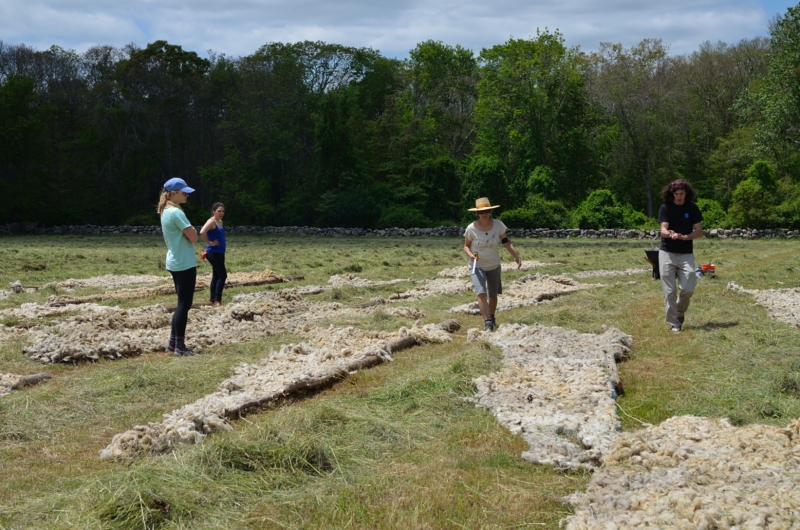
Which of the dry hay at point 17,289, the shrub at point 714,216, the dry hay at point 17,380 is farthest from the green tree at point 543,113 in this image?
the dry hay at point 17,380

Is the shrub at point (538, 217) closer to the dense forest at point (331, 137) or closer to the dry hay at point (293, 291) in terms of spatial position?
the dense forest at point (331, 137)

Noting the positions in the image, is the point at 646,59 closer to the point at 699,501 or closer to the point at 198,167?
the point at 198,167

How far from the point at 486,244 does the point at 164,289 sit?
835 centimetres

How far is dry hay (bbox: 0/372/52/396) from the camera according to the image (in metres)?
8.65

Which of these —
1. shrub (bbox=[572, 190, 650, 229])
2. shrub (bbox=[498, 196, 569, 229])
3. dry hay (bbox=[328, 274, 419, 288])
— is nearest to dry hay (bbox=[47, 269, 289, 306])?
dry hay (bbox=[328, 274, 419, 288])

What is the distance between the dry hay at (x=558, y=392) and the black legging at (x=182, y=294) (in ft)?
13.2

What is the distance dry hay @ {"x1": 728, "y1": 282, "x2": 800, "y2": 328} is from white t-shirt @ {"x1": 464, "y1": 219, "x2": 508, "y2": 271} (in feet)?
14.5

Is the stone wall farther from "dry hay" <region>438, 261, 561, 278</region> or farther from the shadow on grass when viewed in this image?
the shadow on grass

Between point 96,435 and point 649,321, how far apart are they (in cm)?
871

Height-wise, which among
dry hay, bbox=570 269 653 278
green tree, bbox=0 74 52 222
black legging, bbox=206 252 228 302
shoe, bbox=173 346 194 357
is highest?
green tree, bbox=0 74 52 222

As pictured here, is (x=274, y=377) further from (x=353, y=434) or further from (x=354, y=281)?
(x=354, y=281)

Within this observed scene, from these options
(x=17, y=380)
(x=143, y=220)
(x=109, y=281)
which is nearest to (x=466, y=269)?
(x=109, y=281)

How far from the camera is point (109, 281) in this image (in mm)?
19984

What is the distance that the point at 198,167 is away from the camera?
5947 centimetres
